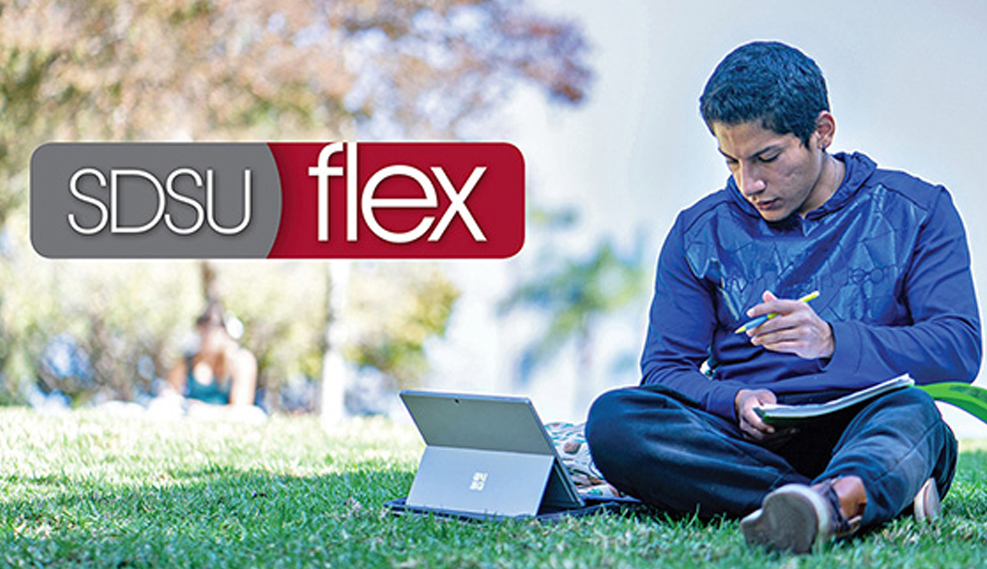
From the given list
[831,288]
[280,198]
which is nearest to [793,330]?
[831,288]

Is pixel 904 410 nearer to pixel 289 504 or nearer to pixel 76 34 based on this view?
pixel 289 504

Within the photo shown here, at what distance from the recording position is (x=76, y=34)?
1152cm

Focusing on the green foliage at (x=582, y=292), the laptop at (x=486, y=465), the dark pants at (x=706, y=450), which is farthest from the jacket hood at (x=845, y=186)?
the green foliage at (x=582, y=292)

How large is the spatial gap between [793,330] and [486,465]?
0.74 meters

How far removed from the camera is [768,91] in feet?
8.41

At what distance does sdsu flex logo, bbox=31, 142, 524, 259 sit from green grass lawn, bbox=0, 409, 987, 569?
5.27 m

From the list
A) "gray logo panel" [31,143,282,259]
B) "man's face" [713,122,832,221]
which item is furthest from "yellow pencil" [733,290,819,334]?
"gray logo panel" [31,143,282,259]

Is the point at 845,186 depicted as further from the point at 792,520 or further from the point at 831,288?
the point at 792,520

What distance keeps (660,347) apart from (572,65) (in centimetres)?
1040

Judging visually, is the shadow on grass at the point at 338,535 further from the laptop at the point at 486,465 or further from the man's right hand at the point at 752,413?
the man's right hand at the point at 752,413

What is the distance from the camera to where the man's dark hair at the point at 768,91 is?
8.39 feet

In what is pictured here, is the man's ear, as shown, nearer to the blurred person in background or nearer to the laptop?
the laptop

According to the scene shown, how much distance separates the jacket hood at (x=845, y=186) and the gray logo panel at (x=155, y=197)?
265 inches

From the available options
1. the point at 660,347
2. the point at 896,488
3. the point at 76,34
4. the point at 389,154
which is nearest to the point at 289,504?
the point at 660,347
